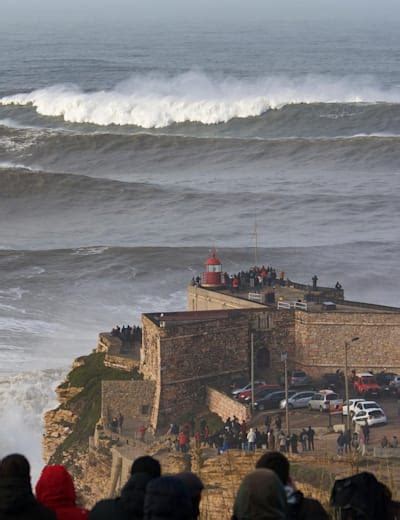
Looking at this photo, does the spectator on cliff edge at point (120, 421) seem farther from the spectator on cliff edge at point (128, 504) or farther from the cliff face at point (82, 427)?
the spectator on cliff edge at point (128, 504)

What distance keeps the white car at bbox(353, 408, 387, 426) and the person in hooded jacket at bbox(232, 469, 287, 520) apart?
17.4 meters

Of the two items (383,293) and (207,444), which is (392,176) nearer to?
(383,293)

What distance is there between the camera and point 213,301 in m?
32.7

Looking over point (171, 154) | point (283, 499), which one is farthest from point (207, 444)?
point (171, 154)

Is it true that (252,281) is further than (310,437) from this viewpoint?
Yes

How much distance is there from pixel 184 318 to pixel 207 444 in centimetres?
437

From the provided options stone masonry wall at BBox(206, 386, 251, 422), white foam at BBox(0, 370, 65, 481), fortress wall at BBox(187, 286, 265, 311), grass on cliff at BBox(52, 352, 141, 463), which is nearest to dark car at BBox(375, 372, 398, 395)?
stone masonry wall at BBox(206, 386, 251, 422)

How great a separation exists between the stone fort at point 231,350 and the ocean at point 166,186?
324cm

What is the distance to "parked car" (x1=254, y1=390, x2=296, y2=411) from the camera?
27.3 metres

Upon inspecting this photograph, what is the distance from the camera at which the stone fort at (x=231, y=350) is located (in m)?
28.4

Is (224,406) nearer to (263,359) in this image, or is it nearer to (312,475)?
(263,359)

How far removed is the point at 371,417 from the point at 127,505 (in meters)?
17.1

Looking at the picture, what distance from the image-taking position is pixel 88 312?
40719mm

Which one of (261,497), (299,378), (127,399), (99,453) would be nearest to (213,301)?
(299,378)
